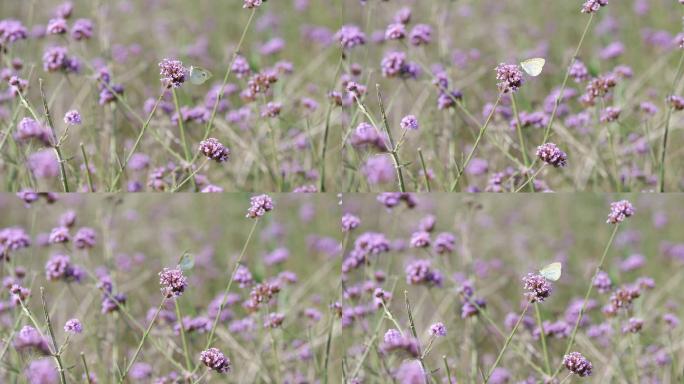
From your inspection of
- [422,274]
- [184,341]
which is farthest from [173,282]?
[422,274]

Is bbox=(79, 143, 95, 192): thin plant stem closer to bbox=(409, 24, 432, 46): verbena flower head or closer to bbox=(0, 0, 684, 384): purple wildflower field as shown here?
bbox=(0, 0, 684, 384): purple wildflower field

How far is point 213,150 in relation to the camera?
225 centimetres

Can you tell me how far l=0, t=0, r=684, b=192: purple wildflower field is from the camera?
2430mm

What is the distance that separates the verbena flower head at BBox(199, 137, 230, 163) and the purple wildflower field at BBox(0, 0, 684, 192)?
0.08 m

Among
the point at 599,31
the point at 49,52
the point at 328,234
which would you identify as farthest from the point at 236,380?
the point at 599,31

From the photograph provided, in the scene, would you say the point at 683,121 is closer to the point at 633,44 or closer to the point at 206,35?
the point at 633,44

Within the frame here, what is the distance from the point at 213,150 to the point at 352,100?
43 centimetres

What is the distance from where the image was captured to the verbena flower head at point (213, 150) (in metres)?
2.25

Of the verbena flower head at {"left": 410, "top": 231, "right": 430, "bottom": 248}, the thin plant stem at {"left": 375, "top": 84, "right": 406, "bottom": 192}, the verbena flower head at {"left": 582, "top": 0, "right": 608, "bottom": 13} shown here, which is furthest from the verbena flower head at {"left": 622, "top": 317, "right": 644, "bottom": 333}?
the verbena flower head at {"left": 582, "top": 0, "right": 608, "bottom": 13}

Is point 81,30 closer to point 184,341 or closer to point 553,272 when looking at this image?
point 184,341

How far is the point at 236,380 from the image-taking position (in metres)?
2.43

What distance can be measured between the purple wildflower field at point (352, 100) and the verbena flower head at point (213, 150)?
0.08 metres

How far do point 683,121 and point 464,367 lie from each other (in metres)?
0.99

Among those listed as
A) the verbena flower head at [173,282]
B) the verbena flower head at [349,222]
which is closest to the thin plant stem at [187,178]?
the verbena flower head at [173,282]
